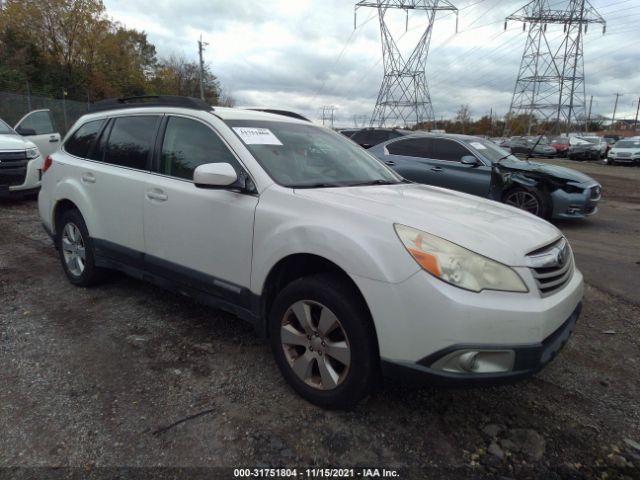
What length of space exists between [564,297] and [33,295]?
4.28 m

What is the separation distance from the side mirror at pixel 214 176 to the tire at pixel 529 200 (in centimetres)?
623

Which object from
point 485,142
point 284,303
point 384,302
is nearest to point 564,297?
point 384,302

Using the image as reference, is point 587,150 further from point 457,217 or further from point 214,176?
point 214,176

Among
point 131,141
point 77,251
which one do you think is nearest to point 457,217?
point 131,141

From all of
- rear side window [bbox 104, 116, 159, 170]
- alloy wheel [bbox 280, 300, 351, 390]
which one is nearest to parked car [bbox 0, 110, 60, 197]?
rear side window [bbox 104, 116, 159, 170]

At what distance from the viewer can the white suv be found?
2127 millimetres

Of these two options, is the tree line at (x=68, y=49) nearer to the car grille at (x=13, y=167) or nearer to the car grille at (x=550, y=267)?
the car grille at (x=13, y=167)

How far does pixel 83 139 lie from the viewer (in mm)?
4285

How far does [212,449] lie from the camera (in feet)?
7.39

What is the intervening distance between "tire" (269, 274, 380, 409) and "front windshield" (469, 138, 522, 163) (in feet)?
21.7

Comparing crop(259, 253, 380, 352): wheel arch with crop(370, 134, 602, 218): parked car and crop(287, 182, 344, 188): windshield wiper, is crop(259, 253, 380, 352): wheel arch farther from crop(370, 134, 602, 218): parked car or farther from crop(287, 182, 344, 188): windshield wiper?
crop(370, 134, 602, 218): parked car

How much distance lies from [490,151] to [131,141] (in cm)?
676

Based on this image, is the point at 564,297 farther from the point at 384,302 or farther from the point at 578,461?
the point at 384,302

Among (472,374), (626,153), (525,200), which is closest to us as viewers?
(472,374)
